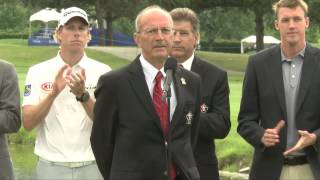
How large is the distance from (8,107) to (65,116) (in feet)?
1.48

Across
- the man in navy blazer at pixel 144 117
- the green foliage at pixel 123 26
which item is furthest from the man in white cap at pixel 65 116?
the green foliage at pixel 123 26

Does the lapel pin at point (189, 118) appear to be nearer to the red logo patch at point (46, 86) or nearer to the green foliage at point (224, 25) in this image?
the red logo patch at point (46, 86)

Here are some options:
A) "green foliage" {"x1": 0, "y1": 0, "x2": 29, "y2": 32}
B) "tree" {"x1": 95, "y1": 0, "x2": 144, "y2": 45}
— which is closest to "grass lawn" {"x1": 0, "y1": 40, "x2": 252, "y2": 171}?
"tree" {"x1": 95, "y1": 0, "x2": 144, "y2": 45}

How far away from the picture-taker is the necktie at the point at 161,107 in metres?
5.02

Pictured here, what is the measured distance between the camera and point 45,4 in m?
46.5

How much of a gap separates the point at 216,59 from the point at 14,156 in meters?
32.1

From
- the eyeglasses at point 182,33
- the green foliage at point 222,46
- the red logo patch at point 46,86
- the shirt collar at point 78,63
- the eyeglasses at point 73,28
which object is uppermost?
the eyeglasses at point 73,28

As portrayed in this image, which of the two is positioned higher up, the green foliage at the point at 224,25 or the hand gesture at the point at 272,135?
the hand gesture at the point at 272,135

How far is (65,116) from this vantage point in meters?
5.84

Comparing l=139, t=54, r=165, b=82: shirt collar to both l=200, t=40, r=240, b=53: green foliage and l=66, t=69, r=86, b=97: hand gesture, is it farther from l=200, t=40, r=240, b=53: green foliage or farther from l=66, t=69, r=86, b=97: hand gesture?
l=200, t=40, r=240, b=53: green foliage

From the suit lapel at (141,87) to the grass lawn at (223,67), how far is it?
877 centimetres

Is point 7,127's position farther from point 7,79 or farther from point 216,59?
point 216,59

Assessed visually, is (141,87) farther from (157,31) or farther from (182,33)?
(182,33)

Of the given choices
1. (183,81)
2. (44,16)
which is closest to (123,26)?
(44,16)
